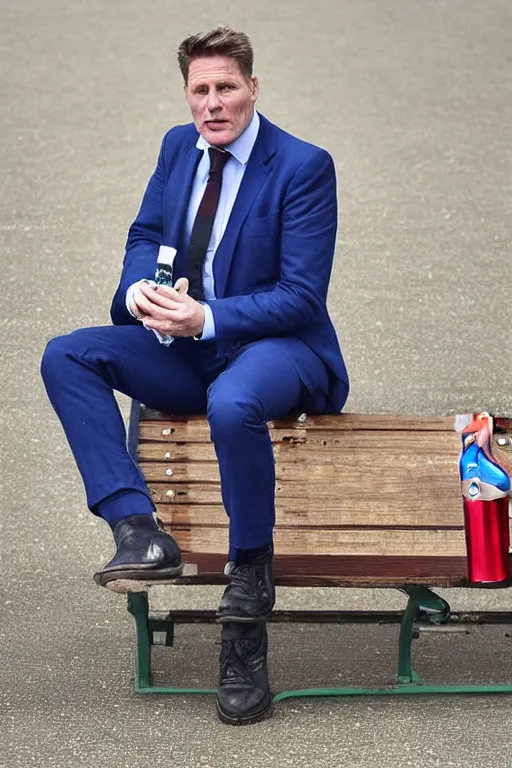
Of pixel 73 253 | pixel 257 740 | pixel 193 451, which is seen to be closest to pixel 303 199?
pixel 193 451

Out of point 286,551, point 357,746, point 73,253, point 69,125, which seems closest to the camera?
point 357,746

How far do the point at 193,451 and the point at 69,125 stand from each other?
5.71 meters

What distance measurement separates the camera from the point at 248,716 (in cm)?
414

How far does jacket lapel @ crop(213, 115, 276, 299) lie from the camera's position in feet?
14.7

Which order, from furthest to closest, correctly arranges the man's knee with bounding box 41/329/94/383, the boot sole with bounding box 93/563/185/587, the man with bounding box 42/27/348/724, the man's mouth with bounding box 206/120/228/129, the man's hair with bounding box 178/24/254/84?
the man's mouth with bounding box 206/120/228/129, the man's hair with bounding box 178/24/254/84, the man's knee with bounding box 41/329/94/383, the man with bounding box 42/27/348/724, the boot sole with bounding box 93/563/185/587

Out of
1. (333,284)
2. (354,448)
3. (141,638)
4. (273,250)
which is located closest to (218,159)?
(273,250)

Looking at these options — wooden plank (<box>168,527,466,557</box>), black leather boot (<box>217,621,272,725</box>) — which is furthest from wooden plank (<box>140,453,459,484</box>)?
black leather boot (<box>217,621,272,725</box>)

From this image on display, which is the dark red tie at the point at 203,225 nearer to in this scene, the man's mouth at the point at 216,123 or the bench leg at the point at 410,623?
the man's mouth at the point at 216,123

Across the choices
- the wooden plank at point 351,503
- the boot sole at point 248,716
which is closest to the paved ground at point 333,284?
the boot sole at point 248,716

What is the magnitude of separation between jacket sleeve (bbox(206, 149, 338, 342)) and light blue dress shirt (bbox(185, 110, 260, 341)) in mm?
179

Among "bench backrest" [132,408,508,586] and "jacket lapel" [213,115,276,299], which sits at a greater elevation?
"jacket lapel" [213,115,276,299]

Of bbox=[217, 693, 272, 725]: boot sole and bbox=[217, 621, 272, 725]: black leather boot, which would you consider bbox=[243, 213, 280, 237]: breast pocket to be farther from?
bbox=[217, 693, 272, 725]: boot sole

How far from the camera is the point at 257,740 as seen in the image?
4.04 m

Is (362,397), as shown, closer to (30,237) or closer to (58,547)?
(58,547)
